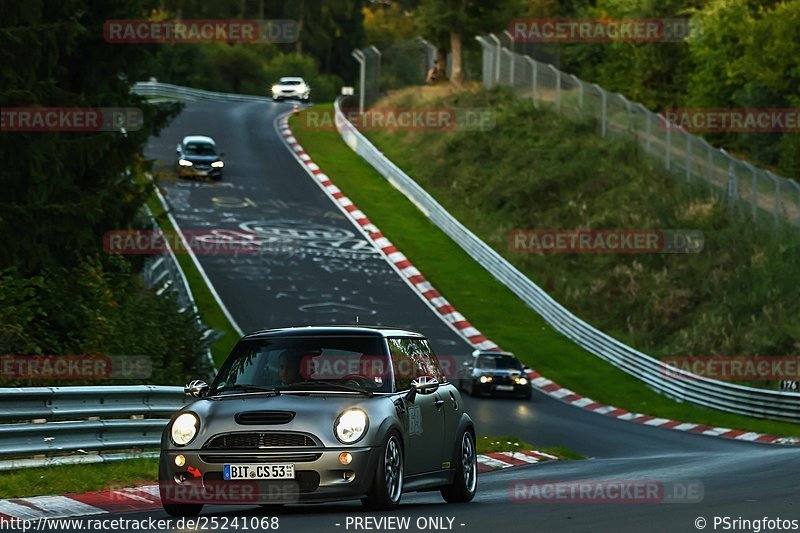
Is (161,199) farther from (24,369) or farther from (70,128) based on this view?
(24,369)

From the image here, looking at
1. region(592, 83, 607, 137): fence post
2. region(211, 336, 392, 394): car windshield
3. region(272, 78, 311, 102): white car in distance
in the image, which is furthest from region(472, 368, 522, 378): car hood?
region(272, 78, 311, 102): white car in distance

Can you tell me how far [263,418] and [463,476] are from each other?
2549mm

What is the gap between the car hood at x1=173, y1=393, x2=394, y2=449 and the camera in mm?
11289

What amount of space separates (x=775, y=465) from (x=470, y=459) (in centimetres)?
596

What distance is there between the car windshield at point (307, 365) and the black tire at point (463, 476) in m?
1.43

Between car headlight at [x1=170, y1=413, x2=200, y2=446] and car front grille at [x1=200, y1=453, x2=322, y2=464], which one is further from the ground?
car headlight at [x1=170, y1=413, x2=200, y2=446]

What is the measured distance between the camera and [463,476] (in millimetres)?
13203

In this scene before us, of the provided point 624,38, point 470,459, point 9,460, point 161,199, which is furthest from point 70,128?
point 624,38

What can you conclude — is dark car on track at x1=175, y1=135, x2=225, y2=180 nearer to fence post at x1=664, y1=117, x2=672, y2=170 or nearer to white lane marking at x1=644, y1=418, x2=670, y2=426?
fence post at x1=664, y1=117, x2=672, y2=170

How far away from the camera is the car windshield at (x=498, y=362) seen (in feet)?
110

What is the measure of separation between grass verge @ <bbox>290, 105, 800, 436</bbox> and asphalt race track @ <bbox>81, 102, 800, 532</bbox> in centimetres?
141

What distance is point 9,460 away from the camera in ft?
45.4
